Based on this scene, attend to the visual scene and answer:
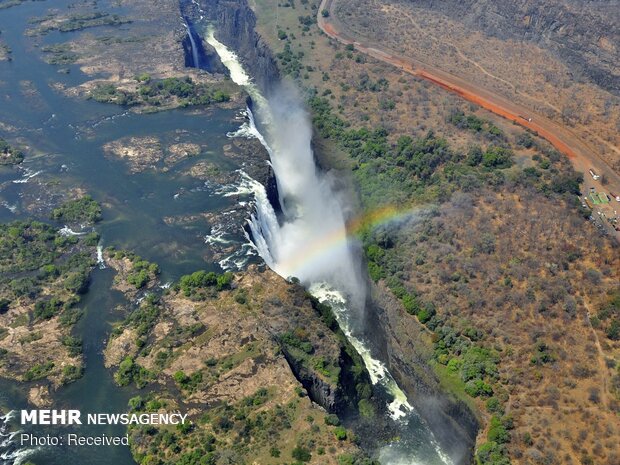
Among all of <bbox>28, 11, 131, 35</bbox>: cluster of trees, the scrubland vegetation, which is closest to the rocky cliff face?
<bbox>28, 11, 131, 35</bbox>: cluster of trees

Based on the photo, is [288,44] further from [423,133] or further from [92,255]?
[92,255]

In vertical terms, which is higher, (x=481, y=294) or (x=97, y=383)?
(x=481, y=294)

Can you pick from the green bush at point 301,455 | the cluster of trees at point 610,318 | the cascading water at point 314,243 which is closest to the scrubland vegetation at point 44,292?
the cascading water at point 314,243

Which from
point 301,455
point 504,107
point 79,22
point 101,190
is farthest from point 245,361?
point 79,22

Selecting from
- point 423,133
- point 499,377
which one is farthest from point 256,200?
point 499,377

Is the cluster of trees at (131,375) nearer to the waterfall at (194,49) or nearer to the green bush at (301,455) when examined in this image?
the green bush at (301,455)

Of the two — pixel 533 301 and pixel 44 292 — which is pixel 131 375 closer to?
pixel 44 292
